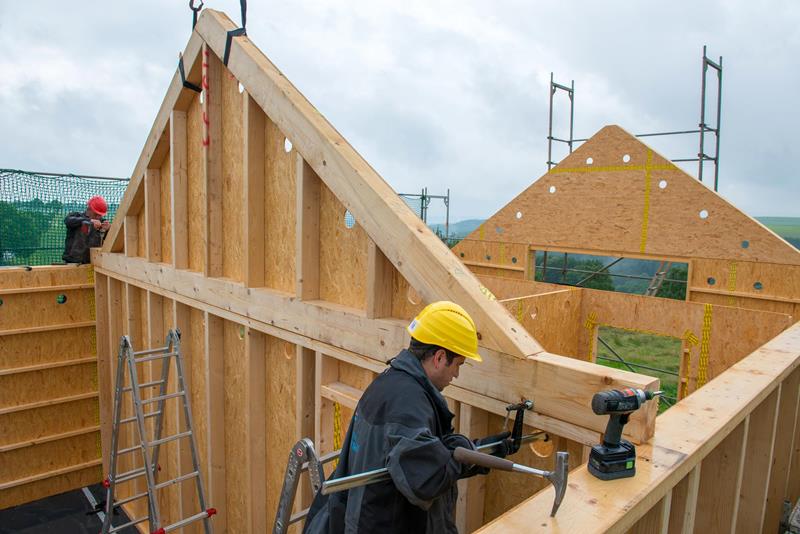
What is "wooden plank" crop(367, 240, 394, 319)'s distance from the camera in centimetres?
347

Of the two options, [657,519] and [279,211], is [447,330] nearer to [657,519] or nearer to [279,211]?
[657,519]

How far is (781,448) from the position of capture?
328 centimetres

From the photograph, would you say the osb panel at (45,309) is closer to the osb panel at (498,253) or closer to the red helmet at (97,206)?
the red helmet at (97,206)

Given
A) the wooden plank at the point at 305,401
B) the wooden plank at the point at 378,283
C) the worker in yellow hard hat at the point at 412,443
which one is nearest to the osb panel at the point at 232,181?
the wooden plank at the point at 305,401

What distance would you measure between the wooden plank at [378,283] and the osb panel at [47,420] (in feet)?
21.4

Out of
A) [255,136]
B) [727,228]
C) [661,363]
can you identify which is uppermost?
[255,136]

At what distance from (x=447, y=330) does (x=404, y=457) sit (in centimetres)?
55

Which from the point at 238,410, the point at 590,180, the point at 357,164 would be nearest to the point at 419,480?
the point at 357,164

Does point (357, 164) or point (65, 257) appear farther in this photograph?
point (65, 257)

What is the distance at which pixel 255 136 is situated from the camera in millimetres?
4500

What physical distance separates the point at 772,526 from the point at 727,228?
19.2 feet

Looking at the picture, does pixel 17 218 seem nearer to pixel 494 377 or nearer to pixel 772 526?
pixel 494 377

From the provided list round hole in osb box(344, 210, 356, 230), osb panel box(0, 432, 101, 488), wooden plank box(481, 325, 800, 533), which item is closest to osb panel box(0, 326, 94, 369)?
osb panel box(0, 432, 101, 488)

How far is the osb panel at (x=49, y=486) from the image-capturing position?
764cm
